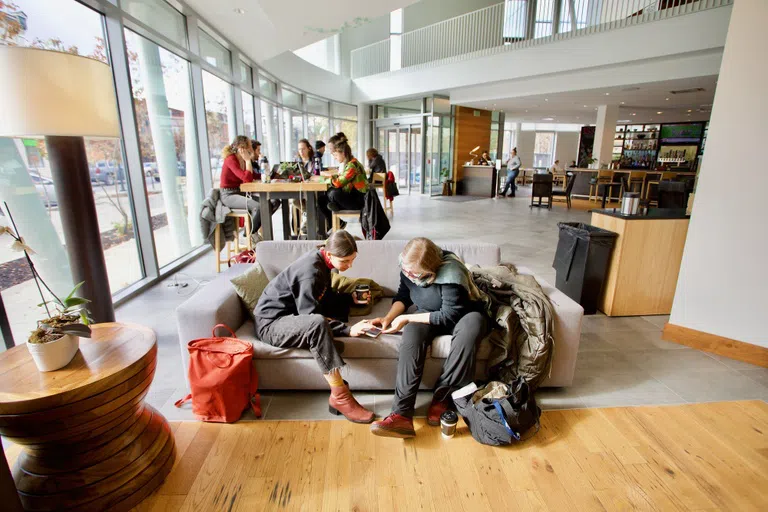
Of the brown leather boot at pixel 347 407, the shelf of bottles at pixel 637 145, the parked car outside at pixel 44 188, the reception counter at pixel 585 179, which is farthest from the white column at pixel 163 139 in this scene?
the shelf of bottles at pixel 637 145

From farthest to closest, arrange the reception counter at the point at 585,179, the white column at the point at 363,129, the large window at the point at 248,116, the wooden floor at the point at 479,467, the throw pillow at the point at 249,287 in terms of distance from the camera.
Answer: the white column at the point at 363,129, the reception counter at the point at 585,179, the large window at the point at 248,116, the throw pillow at the point at 249,287, the wooden floor at the point at 479,467

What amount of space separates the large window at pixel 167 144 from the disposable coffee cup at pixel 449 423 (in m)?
3.77

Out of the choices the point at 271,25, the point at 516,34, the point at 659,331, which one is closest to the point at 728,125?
the point at 659,331

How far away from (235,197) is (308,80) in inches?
283

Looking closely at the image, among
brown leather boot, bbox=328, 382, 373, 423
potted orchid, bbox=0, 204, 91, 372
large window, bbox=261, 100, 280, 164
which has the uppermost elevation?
large window, bbox=261, 100, 280, 164

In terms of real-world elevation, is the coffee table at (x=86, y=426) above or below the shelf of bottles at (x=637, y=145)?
below

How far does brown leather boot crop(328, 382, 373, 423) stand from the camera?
2037 millimetres

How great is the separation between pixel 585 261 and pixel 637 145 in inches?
632

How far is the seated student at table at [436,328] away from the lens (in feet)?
6.57

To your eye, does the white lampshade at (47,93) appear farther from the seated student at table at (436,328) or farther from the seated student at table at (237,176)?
the seated student at table at (237,176)

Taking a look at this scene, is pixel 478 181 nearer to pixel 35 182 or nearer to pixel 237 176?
pixel 237 176

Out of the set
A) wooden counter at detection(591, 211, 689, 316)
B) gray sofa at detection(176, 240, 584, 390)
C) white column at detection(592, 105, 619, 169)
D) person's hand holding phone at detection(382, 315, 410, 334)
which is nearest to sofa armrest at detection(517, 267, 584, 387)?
gray sofa at detection(176, 240, 584, 390)

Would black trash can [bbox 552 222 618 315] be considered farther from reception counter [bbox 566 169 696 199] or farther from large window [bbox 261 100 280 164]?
reception counter [bbox 566 169 696 199]

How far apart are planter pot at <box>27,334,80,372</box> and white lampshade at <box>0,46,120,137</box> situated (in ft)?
2.60
